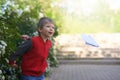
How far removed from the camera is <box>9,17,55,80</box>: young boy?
4051 millimetres

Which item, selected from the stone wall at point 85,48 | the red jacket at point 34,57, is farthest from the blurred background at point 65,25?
the red jacket at point 34,57

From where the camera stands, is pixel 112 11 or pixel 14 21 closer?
pixel 14 21

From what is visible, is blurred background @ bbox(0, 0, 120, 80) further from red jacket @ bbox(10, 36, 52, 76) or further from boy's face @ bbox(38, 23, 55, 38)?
boy's face @ bbox(38, 23, 55, 38)

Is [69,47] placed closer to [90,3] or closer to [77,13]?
[77,13]

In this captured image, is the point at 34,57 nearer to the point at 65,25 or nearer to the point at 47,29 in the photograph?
the point at 47,29

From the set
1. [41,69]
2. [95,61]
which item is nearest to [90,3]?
[95,61]

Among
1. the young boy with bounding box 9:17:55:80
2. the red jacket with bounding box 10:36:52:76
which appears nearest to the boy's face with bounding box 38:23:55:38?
the young boy with bounding box 9:17:55:80

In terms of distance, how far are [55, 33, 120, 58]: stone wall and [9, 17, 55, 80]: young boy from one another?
10704mm

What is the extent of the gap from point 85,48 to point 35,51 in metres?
11.9

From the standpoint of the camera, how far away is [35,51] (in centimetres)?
409

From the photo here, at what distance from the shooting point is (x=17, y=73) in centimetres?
661

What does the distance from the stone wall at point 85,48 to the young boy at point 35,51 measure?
1070cm

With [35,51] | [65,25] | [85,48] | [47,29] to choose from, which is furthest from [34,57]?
[65,25]

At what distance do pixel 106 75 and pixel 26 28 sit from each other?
275cm
